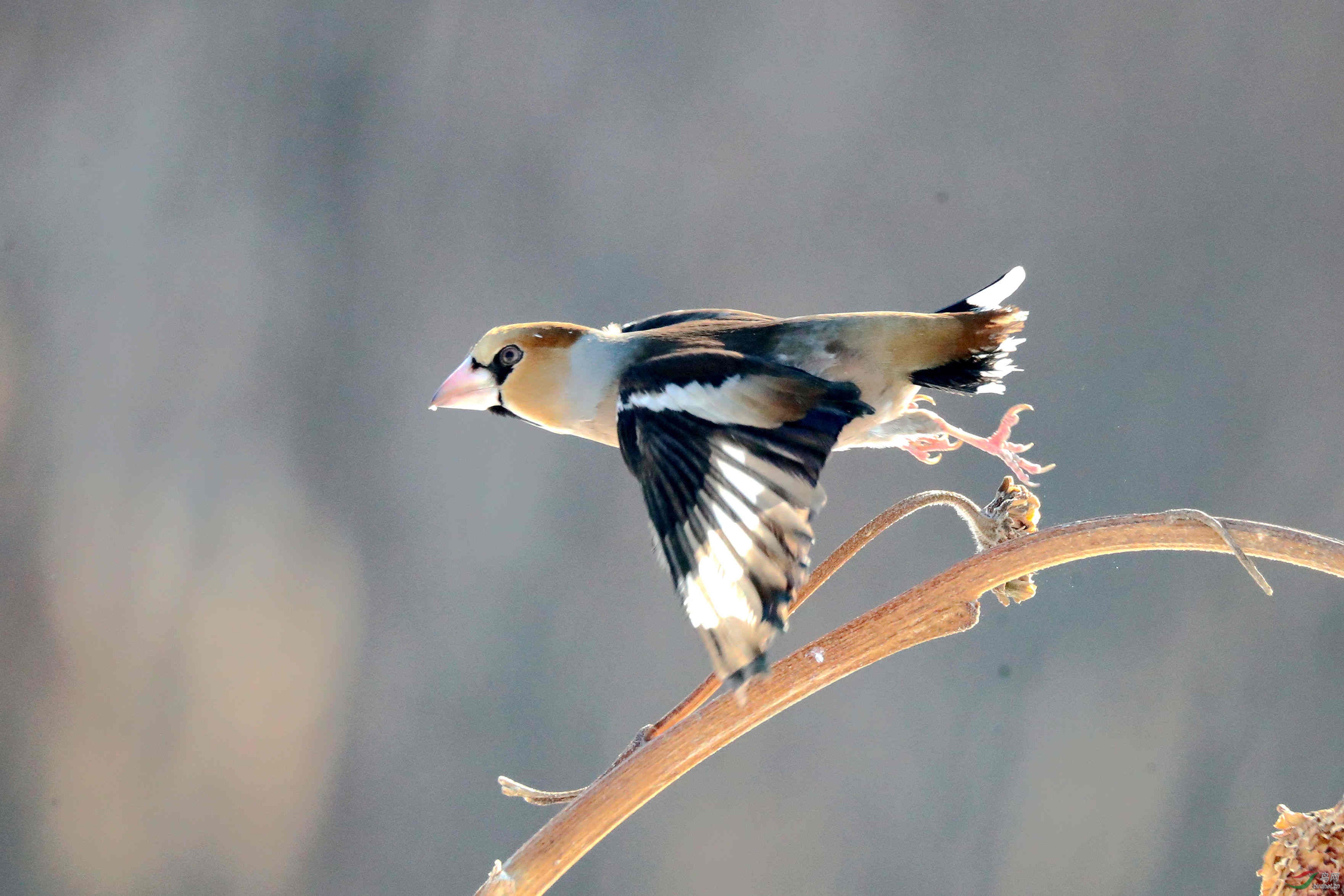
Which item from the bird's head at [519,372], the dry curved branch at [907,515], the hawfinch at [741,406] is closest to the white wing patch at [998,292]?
the hawfinch at [741,406]

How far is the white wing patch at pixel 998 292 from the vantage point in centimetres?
71

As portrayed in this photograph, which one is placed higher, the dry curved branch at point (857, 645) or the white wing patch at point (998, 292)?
the white wing patch at point (998, 292)

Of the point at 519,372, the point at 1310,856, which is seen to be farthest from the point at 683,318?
the point at 1310,856

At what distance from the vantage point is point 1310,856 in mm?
503

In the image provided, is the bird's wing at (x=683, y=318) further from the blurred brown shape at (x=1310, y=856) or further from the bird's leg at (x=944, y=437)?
the blurred brown shape at (x=1310, y=856)

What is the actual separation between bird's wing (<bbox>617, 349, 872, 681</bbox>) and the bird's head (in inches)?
2.7

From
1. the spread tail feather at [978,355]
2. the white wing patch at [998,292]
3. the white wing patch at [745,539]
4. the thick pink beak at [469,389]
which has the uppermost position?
the white wing patch at [998,292]

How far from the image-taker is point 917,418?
0.67 meters

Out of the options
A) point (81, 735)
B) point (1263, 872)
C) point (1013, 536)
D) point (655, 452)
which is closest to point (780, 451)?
point (655, 452)

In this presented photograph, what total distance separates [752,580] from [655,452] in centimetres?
9

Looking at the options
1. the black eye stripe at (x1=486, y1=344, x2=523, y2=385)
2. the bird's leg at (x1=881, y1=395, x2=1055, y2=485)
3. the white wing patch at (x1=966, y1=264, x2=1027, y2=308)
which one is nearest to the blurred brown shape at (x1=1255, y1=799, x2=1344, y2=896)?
the bird's leg at (x1=881, y1=395, x2=1055, y2=485)

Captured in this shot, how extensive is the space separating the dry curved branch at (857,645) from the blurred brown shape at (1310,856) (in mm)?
129

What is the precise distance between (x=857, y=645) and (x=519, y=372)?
0.27 metres

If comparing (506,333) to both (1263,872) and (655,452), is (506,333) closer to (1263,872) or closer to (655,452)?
(655,452)
